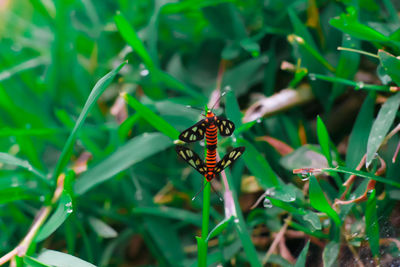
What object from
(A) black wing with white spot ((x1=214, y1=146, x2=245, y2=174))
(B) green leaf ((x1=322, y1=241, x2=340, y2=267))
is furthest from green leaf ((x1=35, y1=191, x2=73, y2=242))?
(B) green leaf ((x1=322, y1=241, x2=340, y2=267))

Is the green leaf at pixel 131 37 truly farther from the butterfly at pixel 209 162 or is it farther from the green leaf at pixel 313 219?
the green leaf at pixel 313 219

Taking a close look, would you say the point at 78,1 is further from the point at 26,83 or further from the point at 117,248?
the point at 117,248

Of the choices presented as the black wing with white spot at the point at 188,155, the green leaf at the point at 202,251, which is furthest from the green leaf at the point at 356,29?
the green leaf at the point at 202,251

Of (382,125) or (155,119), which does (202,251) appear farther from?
(382,125)

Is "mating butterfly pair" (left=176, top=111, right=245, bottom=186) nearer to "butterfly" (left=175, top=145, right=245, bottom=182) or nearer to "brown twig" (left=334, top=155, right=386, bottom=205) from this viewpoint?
"butterfly" (left=175, top=145, right=245, bottom=182)

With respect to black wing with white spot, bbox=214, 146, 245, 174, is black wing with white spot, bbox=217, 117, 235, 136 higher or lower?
higher

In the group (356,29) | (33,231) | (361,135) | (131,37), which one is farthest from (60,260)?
(356,29)
